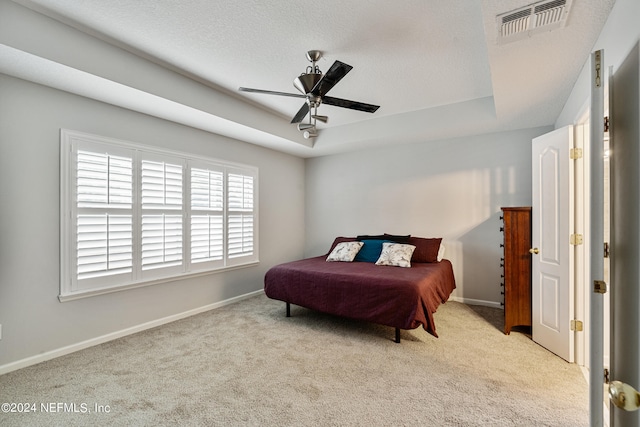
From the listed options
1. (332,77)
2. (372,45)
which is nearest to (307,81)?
(332,77)

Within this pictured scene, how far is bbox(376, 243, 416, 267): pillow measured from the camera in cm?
369

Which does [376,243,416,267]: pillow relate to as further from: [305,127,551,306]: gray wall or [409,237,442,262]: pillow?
[305,127,551,306]: gray wall

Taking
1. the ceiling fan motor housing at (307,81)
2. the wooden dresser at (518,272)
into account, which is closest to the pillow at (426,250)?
the wooden dresser at (518,272)

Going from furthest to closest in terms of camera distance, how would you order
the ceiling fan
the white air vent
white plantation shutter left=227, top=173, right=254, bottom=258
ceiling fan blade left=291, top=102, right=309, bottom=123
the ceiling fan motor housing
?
white plantation shutter left=227, top=173, right=254, bottom=258 < ceiling fan blade left=291, top=102, right=309, bottom=123 < the ceiling fan motor housing < the ceiling fan < the white air vent

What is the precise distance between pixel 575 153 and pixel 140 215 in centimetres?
424

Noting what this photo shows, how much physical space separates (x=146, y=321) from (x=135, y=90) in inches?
96.6

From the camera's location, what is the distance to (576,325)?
2.46m

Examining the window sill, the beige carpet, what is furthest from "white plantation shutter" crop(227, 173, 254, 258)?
the beige carpet

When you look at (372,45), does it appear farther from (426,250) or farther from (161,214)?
(161,214)

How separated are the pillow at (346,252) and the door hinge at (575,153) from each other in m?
2.52

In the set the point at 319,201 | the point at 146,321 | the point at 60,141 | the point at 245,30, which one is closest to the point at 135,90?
the point at 60,141

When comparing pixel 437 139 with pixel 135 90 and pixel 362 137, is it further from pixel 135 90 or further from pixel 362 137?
Answer: pixel 135 90

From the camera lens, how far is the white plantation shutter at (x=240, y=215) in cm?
429

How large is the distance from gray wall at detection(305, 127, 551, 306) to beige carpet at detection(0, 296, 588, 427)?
1.30m
